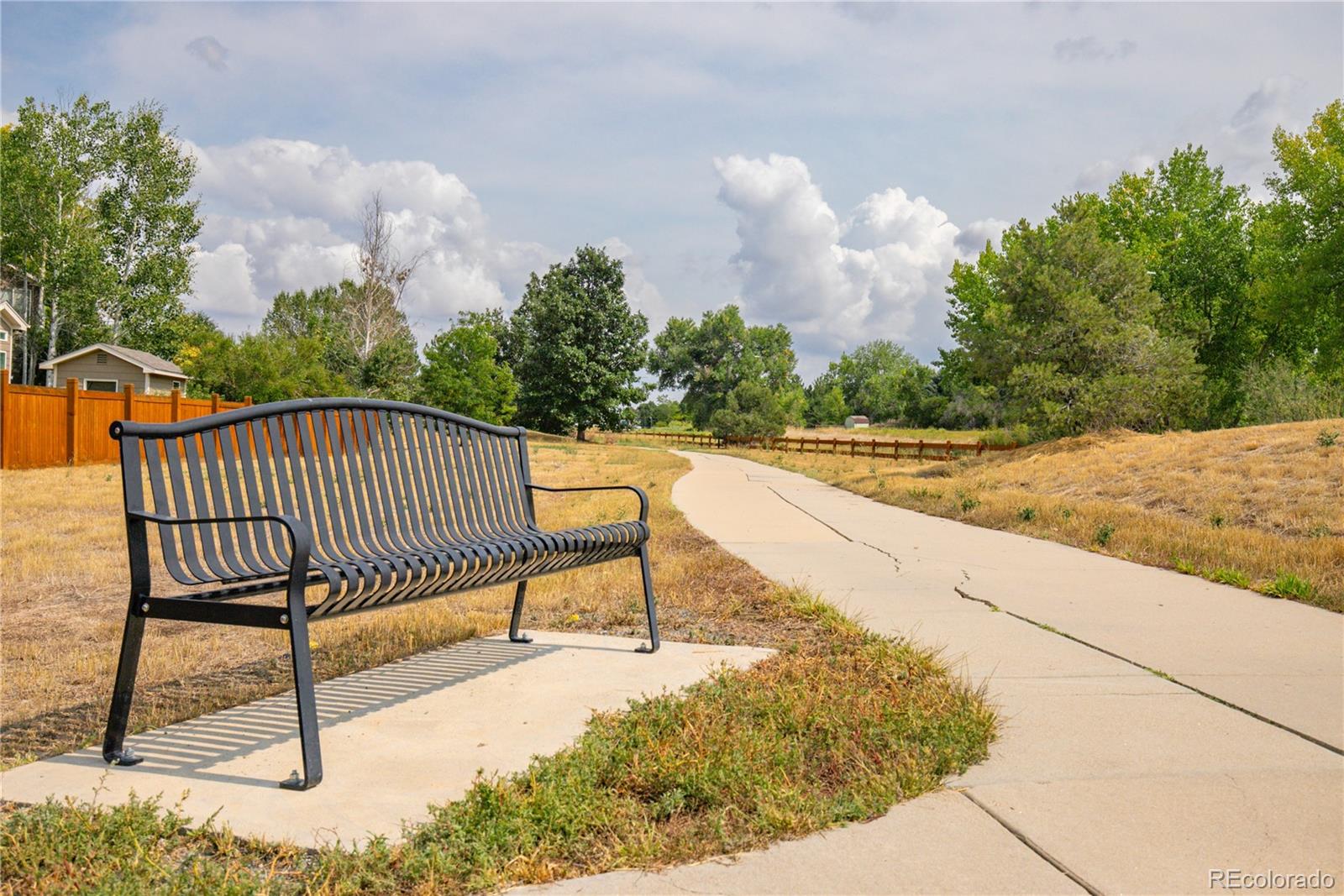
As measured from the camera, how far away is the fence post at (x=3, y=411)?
17.4 metres

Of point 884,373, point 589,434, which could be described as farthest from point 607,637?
point 884,373

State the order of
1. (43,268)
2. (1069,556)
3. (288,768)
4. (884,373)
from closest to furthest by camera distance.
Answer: (288,768), (1069,556), (43,268), (884,373)

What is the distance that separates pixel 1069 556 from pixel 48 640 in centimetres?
823

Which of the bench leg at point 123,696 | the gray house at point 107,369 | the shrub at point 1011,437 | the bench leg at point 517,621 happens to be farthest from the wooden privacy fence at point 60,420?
the shrub at point 1011,437

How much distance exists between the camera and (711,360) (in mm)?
104688

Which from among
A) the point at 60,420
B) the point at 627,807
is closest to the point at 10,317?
the point at 60,420

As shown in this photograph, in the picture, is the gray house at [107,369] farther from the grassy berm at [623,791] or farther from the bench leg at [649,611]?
the bench leg at [649,611]

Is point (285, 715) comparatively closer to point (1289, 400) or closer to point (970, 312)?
point (1289, 400)

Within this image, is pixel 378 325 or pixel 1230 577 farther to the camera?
pixel 378 325

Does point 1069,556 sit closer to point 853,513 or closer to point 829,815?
point 853,513

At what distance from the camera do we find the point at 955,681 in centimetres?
426

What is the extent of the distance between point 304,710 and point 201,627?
3.62 metres

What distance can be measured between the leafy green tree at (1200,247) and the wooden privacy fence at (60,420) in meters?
43.4

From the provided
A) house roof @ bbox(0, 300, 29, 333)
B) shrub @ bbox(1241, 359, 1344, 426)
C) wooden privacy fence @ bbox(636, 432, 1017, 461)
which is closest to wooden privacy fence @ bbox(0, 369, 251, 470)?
house roof @ bbox(0, 300, 29, 333)
